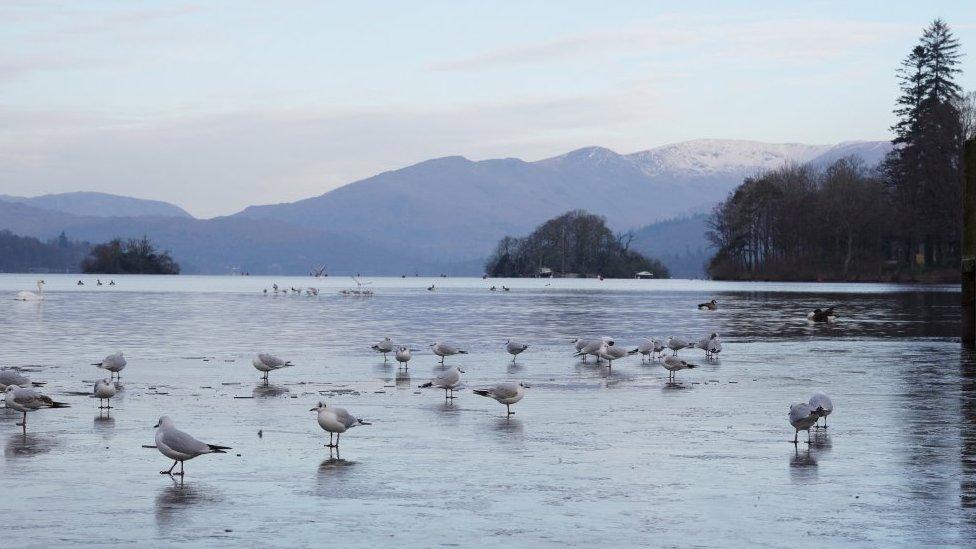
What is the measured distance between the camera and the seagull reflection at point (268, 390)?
21141 mm

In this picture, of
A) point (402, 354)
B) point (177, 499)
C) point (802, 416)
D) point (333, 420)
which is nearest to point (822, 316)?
point (402, 354)

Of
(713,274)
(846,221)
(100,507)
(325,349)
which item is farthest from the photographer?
(713,274)

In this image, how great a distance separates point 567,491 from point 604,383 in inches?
474

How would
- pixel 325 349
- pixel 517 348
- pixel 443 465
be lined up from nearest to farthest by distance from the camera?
1. pixel 443 465
2. pixel 517 348
3. pixel 325 349

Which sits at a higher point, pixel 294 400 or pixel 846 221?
pixel 846 221

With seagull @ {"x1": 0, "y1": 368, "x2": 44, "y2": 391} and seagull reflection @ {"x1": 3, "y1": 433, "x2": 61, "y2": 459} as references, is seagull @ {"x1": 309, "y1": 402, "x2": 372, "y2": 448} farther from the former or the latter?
seagull @ {"x1": 0, "y1": 368, "x2": 44, "y2": 391}

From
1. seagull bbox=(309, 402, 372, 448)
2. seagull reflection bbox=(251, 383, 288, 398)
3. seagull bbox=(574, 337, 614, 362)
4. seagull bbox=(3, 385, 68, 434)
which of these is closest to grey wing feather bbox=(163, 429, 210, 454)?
seagull bbox=(309, 402, 372, 448)

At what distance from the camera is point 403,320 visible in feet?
167

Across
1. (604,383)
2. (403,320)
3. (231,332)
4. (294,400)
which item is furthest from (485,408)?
(403,320)

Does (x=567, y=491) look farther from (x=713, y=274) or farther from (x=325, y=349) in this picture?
(x=713, y=274)

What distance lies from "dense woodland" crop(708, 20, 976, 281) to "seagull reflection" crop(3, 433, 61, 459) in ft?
322

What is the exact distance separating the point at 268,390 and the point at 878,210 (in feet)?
367

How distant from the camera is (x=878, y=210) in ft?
405

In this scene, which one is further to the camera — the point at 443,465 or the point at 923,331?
the point at 923,331
